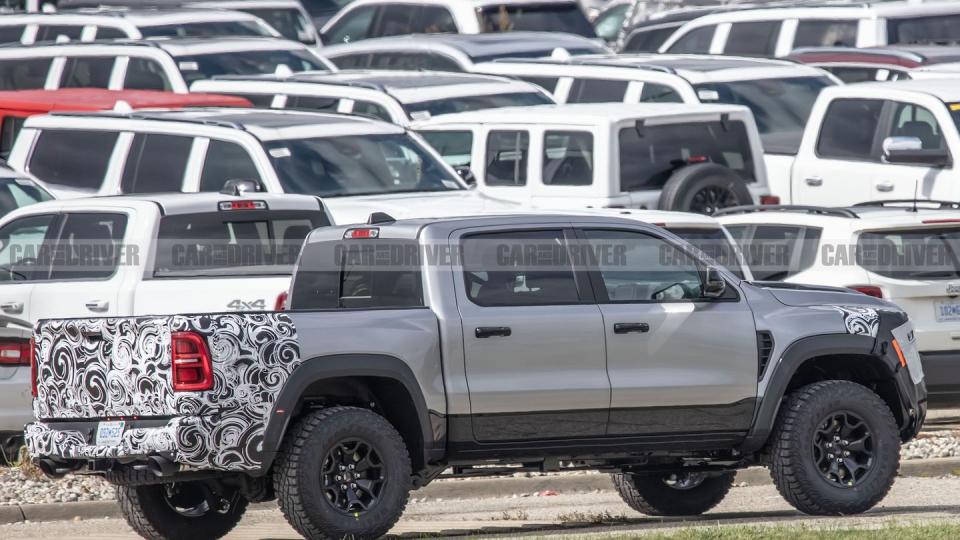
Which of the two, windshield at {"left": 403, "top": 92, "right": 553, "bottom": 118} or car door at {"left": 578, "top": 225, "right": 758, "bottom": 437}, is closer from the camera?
car door at {"left": 578, "top": 225, "right": 758, "bottom": 437}

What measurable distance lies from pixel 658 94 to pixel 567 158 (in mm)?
3010

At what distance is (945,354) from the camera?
517 inches

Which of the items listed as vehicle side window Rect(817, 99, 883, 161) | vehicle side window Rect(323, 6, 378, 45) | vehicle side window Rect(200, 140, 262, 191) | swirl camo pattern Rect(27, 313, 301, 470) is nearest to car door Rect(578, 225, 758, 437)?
swirl camo pattern Rect(27, 313, 301, 470)

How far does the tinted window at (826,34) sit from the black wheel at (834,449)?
503 inches

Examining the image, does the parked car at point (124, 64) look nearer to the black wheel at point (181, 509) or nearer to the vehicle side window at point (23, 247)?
the vehicle side window at point (23, 247)

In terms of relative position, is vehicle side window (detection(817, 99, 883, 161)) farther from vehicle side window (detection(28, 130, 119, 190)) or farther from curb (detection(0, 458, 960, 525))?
vehicle side window (detection(28, 130, 119, 190))

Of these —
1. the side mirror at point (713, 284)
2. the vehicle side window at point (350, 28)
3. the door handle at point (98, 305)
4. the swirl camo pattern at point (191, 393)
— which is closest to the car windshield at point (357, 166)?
the door handle at point (98, 305)

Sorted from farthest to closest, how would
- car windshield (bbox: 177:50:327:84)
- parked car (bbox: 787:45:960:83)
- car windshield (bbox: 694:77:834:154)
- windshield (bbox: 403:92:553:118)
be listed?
car windshield (bbox: 177:50:327:84) < parked car (bbox: 787:45:960:83) < car windshield (bbox: 694:77:834:154) < windshield (bbox: 403:92:553:118)

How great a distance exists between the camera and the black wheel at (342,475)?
9.16 meters

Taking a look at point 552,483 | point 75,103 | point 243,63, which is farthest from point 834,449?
point 243,63

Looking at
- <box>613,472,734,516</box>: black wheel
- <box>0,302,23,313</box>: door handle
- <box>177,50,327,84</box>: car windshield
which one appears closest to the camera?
<box>613,472,734,516</box>: black wheel

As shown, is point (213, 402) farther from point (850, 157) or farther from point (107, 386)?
point (850, 157)

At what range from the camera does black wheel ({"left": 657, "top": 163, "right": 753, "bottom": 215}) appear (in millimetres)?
15328

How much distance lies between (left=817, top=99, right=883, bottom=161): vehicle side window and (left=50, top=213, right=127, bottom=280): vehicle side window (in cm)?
726
